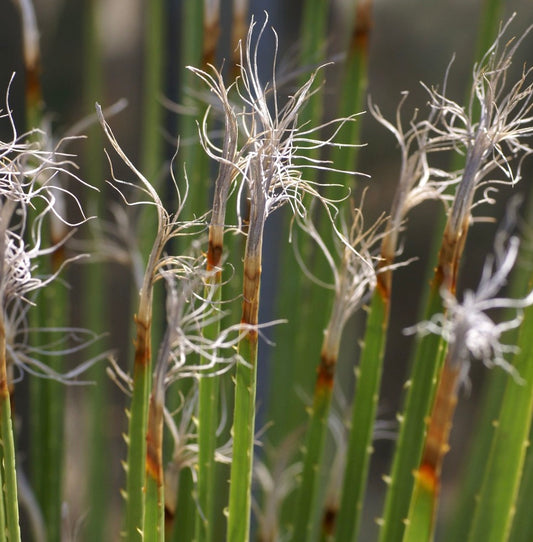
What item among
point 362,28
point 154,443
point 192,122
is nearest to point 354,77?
point 362,28

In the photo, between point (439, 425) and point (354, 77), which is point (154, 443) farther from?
point (354, 77)

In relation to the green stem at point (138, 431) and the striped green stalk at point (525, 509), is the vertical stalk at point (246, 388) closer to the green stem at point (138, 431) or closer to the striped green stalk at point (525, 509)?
the green stem at point (138, 431)

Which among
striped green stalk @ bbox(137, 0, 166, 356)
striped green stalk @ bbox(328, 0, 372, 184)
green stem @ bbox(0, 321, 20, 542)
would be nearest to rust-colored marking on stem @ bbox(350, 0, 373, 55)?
striped green stalk @ bbox(328, 0, 372, 184)

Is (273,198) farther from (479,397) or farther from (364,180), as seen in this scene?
(479,397)

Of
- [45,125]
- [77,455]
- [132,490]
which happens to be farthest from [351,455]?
[77,455]

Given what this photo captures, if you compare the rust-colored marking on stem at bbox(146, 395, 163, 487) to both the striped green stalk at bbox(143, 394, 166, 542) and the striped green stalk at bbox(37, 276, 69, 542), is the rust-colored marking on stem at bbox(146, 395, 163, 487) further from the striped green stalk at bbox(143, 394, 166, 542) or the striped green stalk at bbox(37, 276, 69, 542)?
the striped green stalk at bbox(37, 276, 69, 542)
